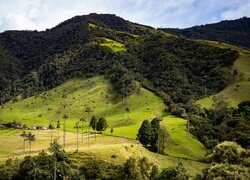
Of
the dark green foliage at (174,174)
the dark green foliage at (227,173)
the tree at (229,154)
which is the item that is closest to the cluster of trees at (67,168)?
the dark green foliage at (174,174)

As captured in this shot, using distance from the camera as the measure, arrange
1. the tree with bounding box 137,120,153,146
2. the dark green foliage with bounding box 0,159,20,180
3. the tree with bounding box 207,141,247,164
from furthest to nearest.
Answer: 1. the tree with bounding box 137,120,153,146
2. the tree with bounding box 207,141,247,164
3. the dark green foliage with bounding box 0,159,20,180

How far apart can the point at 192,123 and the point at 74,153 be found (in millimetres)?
79880

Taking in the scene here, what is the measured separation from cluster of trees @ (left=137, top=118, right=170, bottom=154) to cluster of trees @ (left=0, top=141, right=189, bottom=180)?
83.4 feet

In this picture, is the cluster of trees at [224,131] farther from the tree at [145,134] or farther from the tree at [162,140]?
the tree at [145,134]

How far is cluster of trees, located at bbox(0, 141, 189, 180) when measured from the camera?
127 m

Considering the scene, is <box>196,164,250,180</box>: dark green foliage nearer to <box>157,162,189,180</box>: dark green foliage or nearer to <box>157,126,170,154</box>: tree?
<box>157,162,189,180</box>: dark green foliage

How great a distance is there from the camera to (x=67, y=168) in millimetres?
129500

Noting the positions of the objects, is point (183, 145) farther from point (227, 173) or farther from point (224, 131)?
point (227, 173)

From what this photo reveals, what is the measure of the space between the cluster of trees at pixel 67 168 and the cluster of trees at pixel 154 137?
25406mm

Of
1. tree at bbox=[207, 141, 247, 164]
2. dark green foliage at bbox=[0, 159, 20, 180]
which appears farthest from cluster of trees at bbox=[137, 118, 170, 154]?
dark green foliage at bbox=[0, 159, 20, 180]

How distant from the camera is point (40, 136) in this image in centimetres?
19238

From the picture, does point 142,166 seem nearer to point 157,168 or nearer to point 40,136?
point 157,168

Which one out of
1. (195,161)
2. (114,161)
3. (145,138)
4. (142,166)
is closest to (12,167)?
(114,161)

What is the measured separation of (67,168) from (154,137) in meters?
45.7
